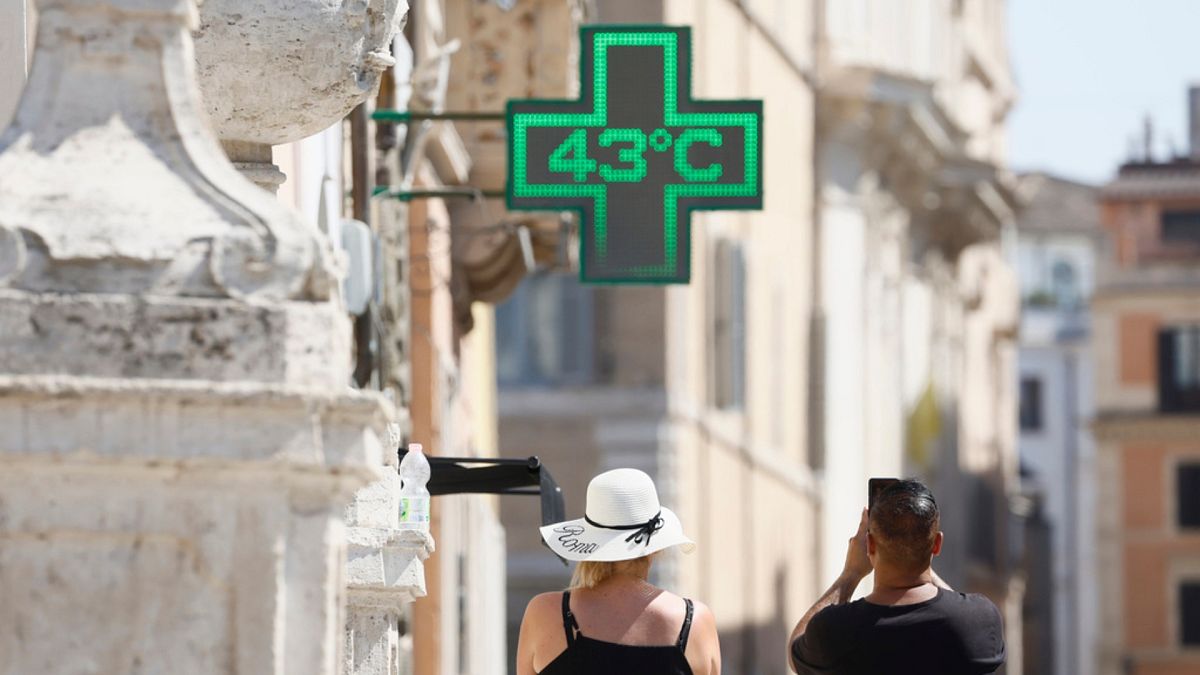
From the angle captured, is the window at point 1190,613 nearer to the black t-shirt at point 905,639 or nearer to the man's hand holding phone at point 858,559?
the man's hand holding phone at point 858,559

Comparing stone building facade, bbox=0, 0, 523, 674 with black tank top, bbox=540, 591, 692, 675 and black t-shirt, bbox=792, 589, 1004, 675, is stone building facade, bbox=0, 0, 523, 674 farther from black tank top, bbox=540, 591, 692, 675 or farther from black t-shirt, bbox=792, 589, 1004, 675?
black t-shirt, bbox=792, 589, 1004, 675

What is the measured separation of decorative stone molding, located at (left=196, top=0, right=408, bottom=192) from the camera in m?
6.32

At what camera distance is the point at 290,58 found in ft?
20.9

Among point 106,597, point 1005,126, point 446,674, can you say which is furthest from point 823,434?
point 106,597

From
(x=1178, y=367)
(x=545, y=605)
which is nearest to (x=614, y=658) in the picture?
(x=545, y=605)

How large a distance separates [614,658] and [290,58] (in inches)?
56.4

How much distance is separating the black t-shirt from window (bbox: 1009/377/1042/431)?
251ft

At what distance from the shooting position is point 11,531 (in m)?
4.11

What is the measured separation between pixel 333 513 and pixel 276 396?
0.22 m

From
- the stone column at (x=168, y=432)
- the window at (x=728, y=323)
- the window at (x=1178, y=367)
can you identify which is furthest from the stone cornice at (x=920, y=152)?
the stone column at (x=168, y=432)

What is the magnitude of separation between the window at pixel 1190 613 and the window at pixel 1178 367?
443 cm

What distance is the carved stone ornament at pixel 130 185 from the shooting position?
4156 millimetres

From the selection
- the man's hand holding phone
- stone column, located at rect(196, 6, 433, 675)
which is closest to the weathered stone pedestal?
stone column, located at rect(196, 6, 433, 675)

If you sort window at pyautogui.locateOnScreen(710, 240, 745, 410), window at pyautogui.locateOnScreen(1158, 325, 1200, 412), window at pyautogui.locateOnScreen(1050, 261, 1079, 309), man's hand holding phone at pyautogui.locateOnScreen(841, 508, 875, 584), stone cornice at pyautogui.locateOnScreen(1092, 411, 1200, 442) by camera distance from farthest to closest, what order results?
1. window at pyautogui.locateOnScreen(1050, 261, 1079, 309)
2. window at pyautogui.locateOnScreen(1158, 325, 1200, 412)
3. stone cornice at pyautogui.locateOnScreen(1092, 411, 1200, 442)
4. window at pyautogui.locateOnScreen(710, 240, 745, 410)
5. man's hand holding phone at pyautogui.locateOnScreen(841, 508, 875, 584)
